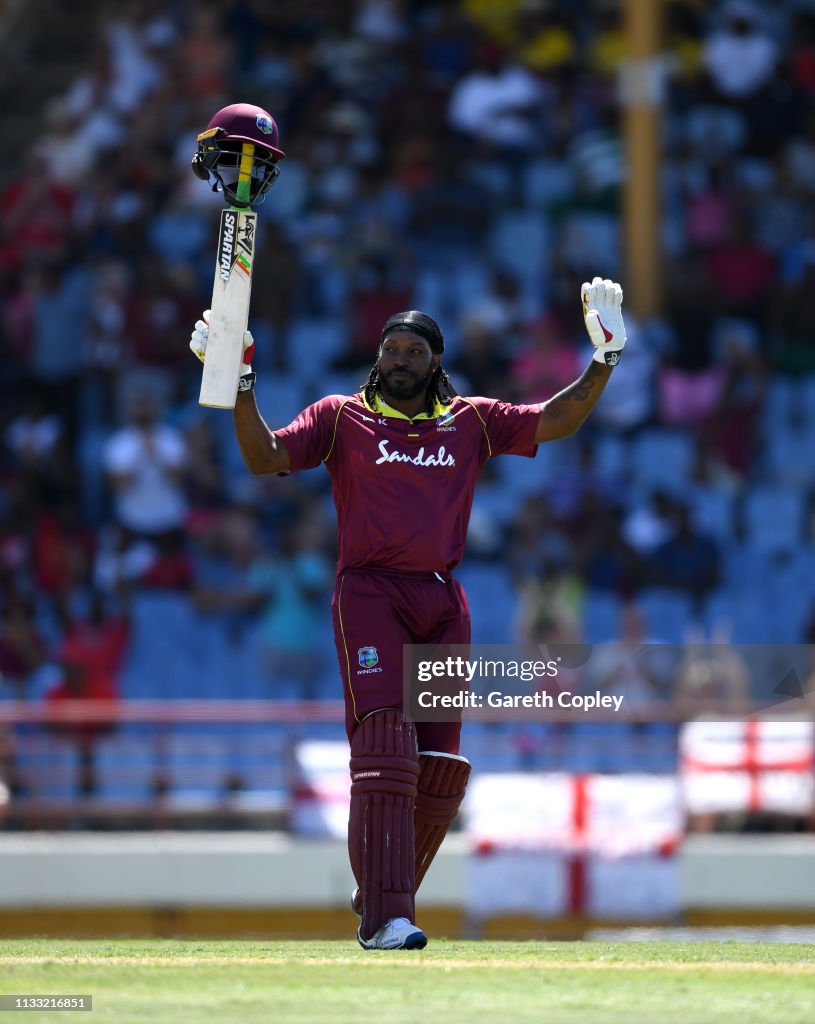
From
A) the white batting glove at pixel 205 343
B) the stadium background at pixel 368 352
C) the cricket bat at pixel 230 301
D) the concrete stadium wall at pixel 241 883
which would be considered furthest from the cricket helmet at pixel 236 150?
the concrete stadium wall at pixel 241 883

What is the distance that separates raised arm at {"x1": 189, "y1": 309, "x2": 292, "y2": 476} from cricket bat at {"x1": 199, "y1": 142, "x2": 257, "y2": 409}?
1.8 inches

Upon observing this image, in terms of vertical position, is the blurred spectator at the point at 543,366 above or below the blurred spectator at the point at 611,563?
above

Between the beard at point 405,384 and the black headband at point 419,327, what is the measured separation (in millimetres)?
77

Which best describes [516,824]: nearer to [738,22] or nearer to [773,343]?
[773,343]

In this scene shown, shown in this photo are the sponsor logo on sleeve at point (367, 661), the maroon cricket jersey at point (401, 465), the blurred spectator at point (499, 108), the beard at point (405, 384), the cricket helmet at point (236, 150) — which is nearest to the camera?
the sponsor logo on sleeve at point (367, 661)

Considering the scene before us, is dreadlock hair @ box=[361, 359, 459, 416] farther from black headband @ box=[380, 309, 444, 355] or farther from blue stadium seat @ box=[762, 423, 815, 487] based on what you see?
blue stadium seat @ box=[762, 423, 815, 487]

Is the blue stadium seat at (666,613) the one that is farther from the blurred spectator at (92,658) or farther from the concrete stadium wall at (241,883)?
the blurred spectator at (92,658)

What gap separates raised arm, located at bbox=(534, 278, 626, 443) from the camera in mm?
6789

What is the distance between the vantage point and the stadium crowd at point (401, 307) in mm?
13836

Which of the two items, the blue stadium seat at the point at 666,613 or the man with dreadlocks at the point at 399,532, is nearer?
the man with dreadlocks at the point at 399,532

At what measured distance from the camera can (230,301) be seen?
6586mm

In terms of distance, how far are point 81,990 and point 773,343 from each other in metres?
11.3

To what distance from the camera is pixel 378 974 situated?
545 cm

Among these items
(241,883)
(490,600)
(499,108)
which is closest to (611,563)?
(490,600)
